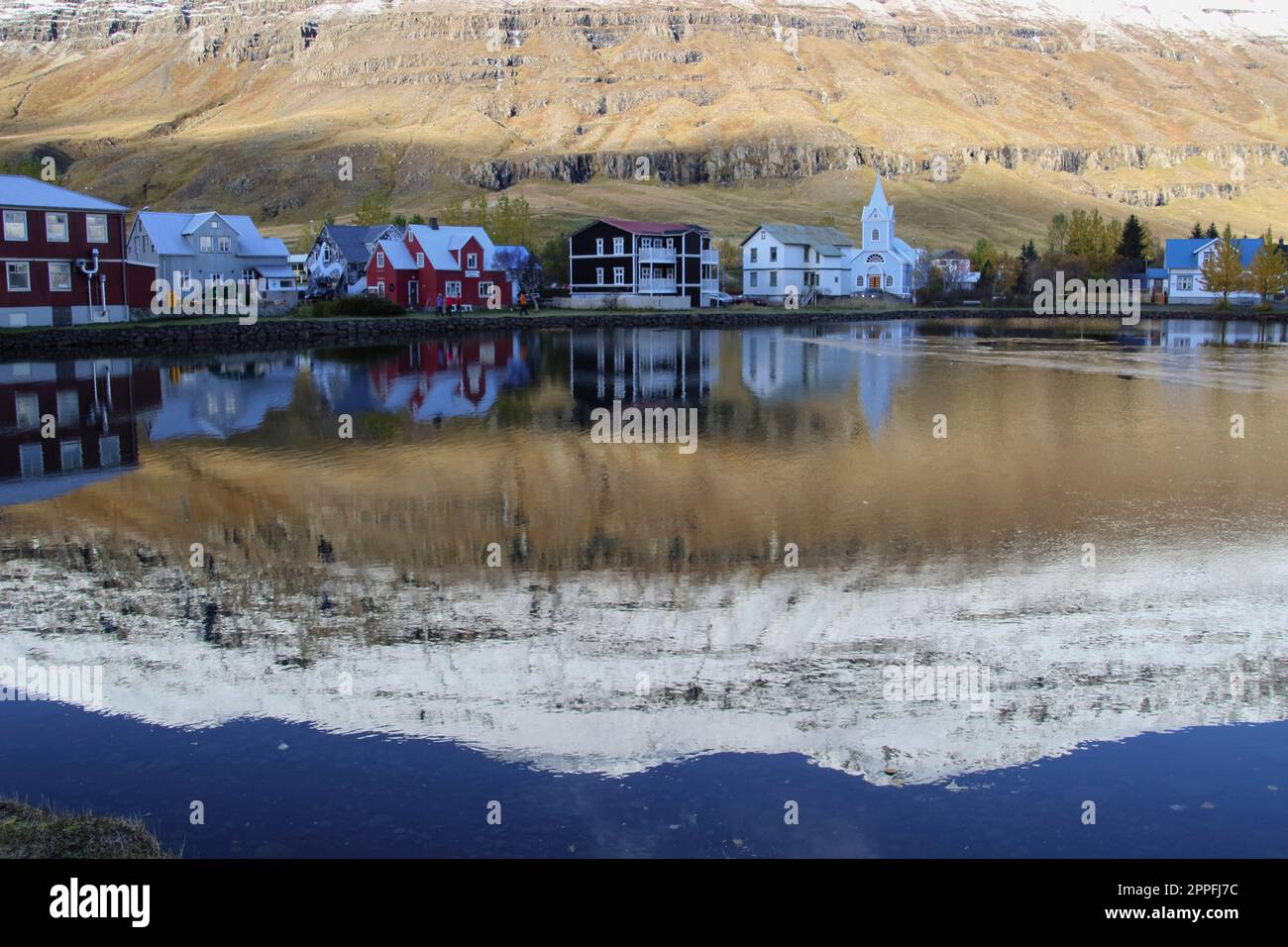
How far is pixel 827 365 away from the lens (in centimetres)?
4547

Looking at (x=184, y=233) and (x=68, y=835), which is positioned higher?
(x=184, y=233)

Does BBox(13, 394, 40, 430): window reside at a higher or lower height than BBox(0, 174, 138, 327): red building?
lower

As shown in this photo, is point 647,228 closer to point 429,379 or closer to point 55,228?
point 55,228

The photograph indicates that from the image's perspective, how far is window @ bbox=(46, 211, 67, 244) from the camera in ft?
176

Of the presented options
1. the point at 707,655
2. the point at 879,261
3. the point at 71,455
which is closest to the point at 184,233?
the point at 71,455

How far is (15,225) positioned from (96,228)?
4.08m

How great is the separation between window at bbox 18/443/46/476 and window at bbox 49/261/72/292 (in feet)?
108

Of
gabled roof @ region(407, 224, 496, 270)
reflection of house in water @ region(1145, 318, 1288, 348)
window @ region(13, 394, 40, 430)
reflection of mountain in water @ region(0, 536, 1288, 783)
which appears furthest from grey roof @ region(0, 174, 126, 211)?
reflection of house in water @ region(1145, 318, 1288, 348)

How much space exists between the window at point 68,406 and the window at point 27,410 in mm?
559

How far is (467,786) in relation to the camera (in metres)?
9.23

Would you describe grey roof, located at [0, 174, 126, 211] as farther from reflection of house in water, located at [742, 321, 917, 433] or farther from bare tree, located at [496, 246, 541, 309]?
bare tree, located at [496, 246, 541, 309]
